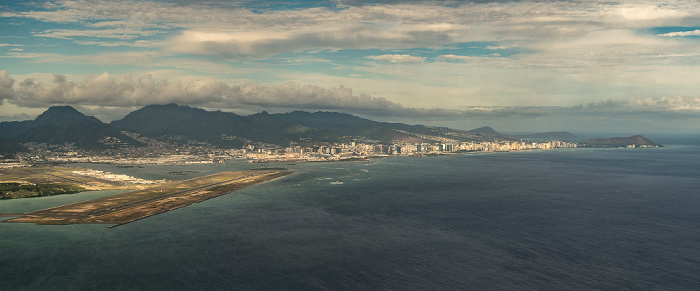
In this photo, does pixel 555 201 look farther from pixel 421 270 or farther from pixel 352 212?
pixel 421 270

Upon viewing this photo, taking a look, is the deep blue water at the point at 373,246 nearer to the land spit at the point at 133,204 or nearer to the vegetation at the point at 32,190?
the land spit at the point at 133,204

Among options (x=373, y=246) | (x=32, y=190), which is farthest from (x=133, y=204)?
(x=373, y=246)

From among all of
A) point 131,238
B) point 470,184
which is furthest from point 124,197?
point 470,184

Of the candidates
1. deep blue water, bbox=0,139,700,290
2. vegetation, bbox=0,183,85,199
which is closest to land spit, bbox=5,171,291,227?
deep blue water, bbox=0,139,700,290

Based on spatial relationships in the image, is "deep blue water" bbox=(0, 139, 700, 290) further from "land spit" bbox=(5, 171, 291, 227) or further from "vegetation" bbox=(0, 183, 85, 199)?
"vegetation" bbox=(0, 183, 85, 199)

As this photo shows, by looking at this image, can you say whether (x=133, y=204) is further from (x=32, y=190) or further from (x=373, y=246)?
(x=373, y=246)

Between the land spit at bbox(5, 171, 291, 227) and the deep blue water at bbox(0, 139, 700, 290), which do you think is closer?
Answer: the deep blue water at bbox(0, 139, 700, 290)
